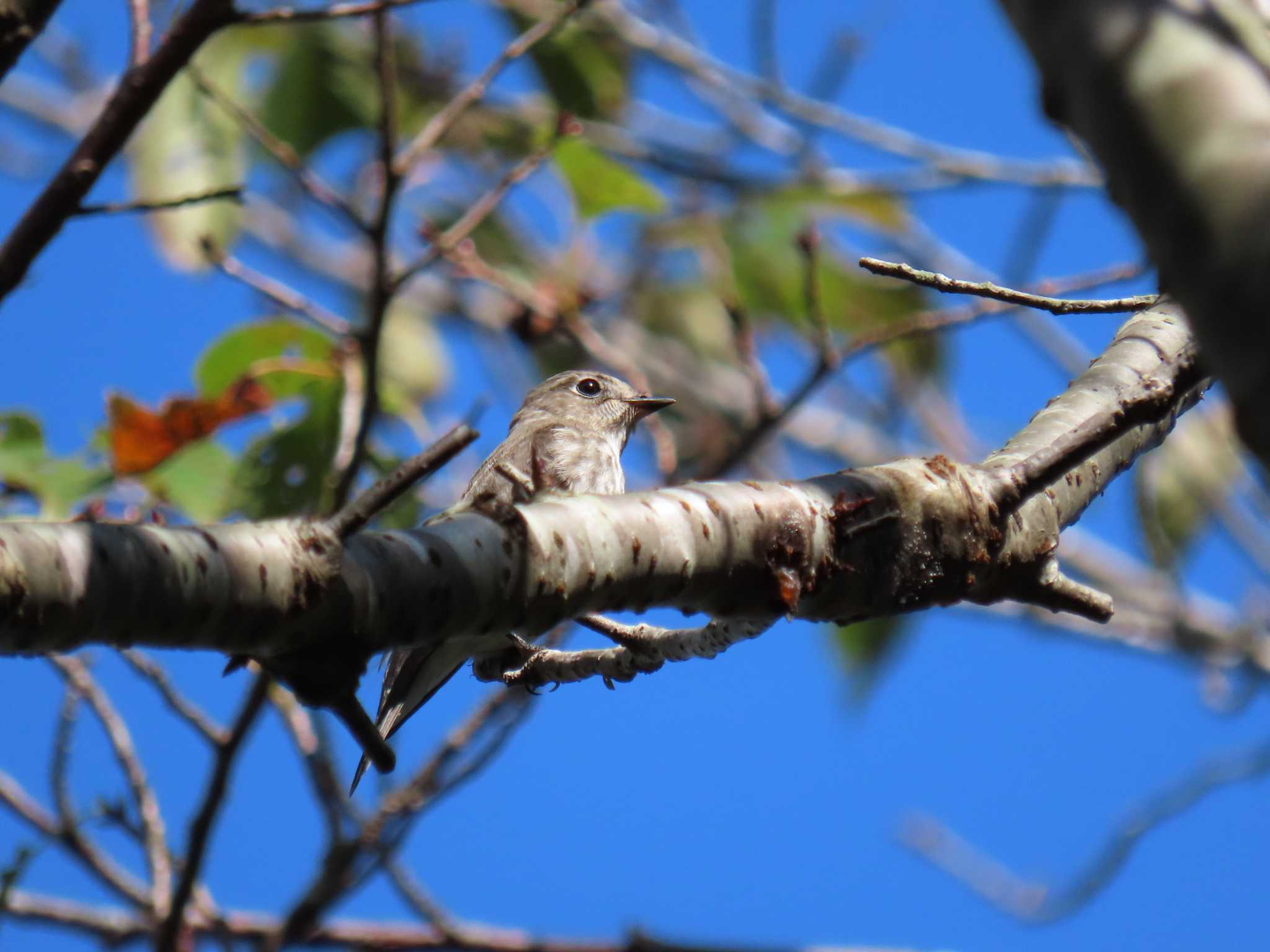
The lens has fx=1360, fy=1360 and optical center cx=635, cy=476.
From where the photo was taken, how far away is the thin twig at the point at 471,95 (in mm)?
3744

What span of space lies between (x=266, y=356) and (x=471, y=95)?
1078mm

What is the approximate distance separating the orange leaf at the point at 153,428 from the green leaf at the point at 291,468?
196 mm

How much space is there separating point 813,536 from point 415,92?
25.1ft

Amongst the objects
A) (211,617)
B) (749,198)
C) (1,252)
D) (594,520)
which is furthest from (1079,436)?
(749,198)

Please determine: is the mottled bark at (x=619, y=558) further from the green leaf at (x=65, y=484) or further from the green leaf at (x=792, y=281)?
the green leaf at (x=792, y=281)

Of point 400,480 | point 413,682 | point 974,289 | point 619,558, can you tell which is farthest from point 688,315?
point 400,480

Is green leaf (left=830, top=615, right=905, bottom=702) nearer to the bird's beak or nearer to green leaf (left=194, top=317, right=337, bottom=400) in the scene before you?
the bird's beak

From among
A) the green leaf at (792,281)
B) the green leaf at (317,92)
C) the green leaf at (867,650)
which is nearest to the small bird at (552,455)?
the green leaf at (792,281)

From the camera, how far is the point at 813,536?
2.30 m

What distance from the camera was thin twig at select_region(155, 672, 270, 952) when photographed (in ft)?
12.8

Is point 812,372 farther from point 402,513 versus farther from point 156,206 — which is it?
point 156,206

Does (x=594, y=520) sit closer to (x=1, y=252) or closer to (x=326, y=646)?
(x=326, y=646)

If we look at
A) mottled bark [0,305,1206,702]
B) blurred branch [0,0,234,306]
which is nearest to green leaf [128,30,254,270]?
blurred branch [0,0,234,306]

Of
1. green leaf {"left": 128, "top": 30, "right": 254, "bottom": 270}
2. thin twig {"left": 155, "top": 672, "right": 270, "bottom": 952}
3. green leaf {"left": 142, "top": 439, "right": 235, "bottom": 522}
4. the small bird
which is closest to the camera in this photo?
green leaf {"left": 142, "top": 439, "right": 235, "bottom": 522}
